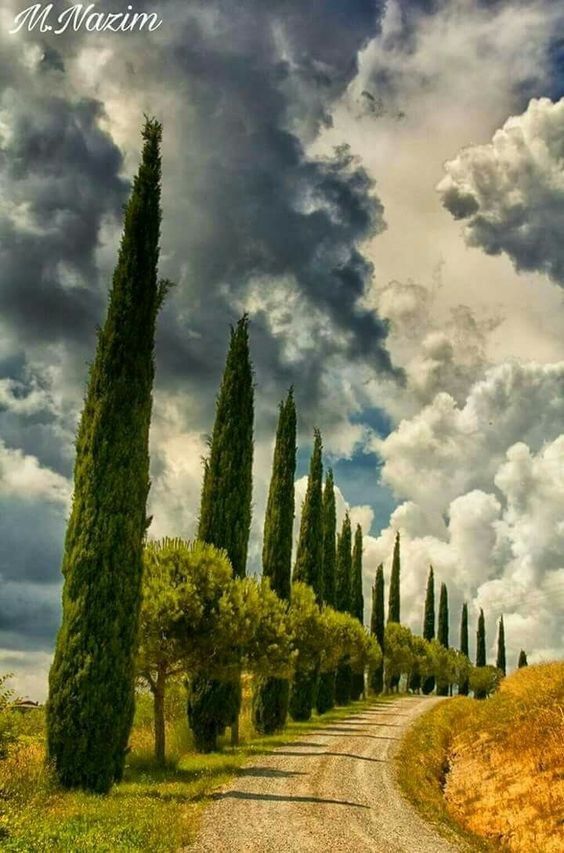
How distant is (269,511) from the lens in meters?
37.2

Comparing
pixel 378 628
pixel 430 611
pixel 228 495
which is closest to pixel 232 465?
pixel 228 495

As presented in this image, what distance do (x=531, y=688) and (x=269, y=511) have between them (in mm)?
14796

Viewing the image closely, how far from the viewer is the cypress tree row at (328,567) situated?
47219 mm

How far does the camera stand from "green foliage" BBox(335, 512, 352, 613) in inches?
2315

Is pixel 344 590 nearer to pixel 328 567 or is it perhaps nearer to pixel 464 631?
pixel 328 567

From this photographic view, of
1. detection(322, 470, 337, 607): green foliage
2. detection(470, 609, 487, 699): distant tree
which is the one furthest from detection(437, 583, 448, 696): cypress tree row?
detection(322, 470, 337, 607): green foliage

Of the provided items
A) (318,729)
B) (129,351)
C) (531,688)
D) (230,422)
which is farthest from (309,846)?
(318,729)

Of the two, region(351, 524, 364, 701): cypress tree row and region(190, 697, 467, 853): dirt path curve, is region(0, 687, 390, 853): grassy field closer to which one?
region(190, 697, 467, 853): dirt path curve

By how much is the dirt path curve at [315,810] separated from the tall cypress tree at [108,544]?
10.3 feet

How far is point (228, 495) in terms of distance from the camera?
1134 inches

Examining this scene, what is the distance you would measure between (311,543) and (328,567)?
10.5 m

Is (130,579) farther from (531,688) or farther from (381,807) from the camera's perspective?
(531,688)

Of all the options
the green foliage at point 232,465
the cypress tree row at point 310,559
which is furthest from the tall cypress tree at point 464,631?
the green foliage at point 232,465

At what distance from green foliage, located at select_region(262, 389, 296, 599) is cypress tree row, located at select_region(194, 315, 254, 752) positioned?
246 inches
